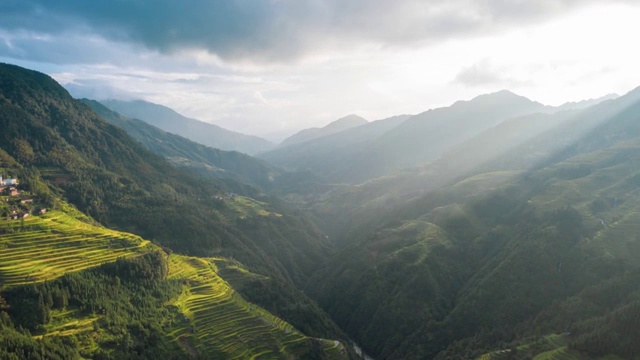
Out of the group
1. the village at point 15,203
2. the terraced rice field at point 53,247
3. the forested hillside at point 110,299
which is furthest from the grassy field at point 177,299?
the village at point 15,203

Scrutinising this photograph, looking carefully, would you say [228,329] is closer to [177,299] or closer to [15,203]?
[177,299]

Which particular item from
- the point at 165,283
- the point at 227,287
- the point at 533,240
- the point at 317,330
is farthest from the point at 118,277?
the point at 533,240

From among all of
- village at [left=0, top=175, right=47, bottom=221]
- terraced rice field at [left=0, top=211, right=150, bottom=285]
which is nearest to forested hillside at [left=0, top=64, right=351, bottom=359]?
terraced rice field at [left=0, top=211, right=150, bottom=285]

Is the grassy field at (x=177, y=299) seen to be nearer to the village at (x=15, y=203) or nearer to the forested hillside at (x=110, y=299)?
the forested hillside at (x=110, y=299)

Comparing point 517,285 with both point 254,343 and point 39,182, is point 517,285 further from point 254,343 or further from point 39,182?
point 39,182

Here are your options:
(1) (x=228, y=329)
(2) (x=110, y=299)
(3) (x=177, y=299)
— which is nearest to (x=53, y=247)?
(2) (x=110, y=299)

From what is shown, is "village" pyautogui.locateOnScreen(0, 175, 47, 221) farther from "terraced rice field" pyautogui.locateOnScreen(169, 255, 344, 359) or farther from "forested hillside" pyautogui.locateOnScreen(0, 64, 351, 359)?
"terraced rice field" pyautogui.locateOnScreen(169, 255, 344, 359)

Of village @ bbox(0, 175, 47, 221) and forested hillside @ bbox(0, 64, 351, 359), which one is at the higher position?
village @ bbox(0, 175, 47, 221)
